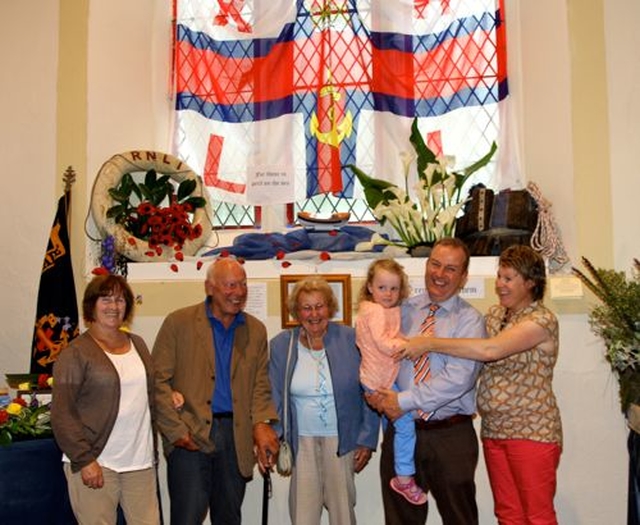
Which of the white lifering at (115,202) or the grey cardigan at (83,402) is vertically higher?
the white lifering at (115,202)

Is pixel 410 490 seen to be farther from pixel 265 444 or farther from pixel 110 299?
pixel 110 299

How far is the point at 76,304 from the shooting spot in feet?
12.7

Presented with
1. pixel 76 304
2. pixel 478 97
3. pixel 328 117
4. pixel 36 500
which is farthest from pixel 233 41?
pixel 36 500

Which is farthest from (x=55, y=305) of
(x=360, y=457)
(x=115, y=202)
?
(x=360, y=457)

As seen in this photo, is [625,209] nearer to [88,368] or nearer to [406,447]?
[406,447]

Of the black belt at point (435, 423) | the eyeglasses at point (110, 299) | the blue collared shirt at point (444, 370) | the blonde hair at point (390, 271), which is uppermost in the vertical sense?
the blonde hair at point (390, 271)

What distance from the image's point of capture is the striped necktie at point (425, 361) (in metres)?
2.65

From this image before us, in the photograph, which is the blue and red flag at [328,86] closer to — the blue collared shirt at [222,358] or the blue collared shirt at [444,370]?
the blue collared shirt at [222,358]

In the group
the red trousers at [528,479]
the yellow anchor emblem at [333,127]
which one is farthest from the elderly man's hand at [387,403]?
the yellow anchor emblem at [333,127]

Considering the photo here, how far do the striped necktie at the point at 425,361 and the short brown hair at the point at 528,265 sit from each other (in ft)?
1.03

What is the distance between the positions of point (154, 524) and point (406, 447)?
3.24ft

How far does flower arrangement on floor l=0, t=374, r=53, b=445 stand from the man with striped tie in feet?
4.60

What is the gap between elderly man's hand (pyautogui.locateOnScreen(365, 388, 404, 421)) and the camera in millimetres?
2600

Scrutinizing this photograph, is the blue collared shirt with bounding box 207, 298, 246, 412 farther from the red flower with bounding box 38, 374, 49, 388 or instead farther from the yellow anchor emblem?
the yellow anchor emblem
